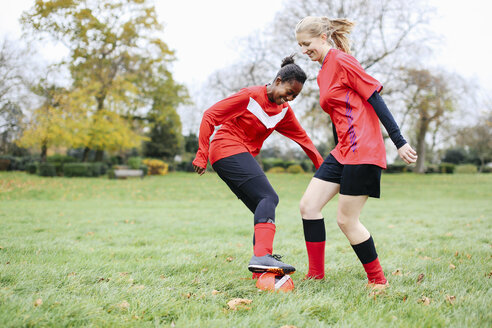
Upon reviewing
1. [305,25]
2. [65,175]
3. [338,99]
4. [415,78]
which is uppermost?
[415,78]

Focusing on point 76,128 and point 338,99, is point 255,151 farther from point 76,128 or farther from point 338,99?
point 76,128

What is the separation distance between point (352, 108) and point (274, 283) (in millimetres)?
1446

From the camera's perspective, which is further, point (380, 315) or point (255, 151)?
point (255, 151)

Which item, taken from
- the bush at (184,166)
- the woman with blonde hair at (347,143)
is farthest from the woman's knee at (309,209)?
the bush at (184,166)

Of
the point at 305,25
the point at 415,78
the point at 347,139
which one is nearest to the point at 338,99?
the point at 347,139

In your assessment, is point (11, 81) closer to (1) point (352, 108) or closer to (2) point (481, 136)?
(1) point (352, 108)

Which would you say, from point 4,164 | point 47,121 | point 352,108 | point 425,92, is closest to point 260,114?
point 352,108

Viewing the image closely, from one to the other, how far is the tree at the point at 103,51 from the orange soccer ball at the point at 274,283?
66.4ft

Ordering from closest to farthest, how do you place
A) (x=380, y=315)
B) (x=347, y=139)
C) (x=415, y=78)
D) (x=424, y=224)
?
(x=380, y=315) < (x=347, y=139) < (x=424, y=224) < (x=415, y=78)

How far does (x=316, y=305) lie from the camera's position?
87.8 inches

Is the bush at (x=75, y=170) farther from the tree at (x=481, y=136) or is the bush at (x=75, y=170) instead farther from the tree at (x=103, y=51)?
the tree at (x=481, y=136)

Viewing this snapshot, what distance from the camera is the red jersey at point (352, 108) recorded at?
2568 mm

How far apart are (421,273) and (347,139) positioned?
155 cm

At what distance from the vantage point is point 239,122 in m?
3.10
